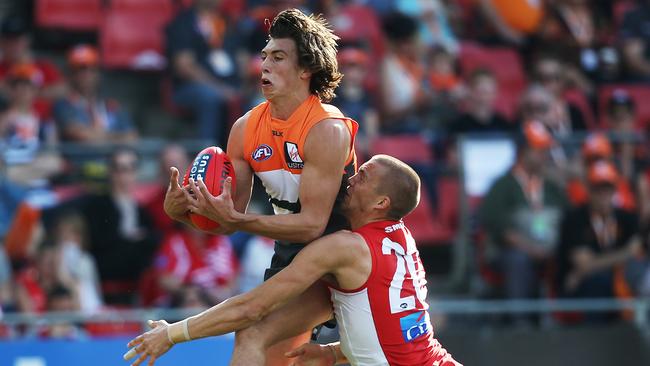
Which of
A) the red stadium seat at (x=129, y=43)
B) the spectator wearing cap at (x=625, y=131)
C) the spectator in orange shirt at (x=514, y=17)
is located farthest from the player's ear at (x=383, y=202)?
the spectator in orange shirt at (x=514, y=17)

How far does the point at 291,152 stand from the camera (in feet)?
21.1

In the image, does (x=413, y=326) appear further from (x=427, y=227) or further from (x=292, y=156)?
(x=427, y=227)

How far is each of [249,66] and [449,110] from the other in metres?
2.09

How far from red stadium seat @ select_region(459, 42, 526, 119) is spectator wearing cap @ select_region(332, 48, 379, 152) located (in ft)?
6.42

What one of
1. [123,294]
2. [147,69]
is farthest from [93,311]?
[147,69]

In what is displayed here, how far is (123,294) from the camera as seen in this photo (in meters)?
10.3

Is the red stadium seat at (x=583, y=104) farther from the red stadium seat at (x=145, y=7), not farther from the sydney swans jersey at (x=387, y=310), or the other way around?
the sydney swans jersey at (x=387, y=310)

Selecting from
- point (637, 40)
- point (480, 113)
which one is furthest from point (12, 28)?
point (637, 40)

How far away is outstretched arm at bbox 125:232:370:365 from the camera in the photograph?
246 inches

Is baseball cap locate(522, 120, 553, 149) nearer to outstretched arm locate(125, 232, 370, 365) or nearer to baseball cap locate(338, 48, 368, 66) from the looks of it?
baseball cap locate(338, 48, 368, 66)

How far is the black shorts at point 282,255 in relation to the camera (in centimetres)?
659

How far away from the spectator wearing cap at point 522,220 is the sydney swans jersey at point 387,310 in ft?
13.6

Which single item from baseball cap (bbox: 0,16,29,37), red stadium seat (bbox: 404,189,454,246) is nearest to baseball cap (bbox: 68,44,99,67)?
baseball cap (bbox: 0,16,29,37)

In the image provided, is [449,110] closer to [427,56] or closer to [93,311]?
[427,56]
